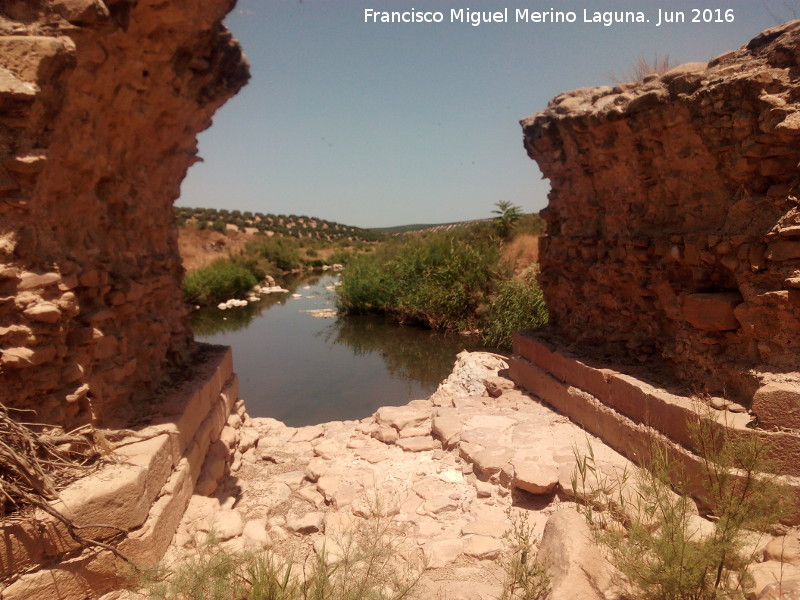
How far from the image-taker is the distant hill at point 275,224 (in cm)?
4838

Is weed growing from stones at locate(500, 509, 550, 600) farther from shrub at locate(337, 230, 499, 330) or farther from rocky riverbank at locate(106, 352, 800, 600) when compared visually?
shrub at locate(337, 230, 499, 330)

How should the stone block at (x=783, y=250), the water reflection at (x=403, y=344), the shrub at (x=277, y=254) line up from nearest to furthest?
the stone block at (x=783, y=250)
the water reflection at (x=403, y=344)
the shrub at (x=277, y=254)

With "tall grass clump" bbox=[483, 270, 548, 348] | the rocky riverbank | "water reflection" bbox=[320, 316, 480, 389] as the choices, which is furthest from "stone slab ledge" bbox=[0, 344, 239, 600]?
"tall grass clump" bbox=[483, 270, 548, 348]

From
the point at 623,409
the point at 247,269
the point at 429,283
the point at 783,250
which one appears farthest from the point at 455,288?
the point at 247,269

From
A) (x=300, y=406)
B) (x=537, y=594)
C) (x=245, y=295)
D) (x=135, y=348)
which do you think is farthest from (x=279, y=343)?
(x=537, y=594)

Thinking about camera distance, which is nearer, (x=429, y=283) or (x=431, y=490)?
(x=431, y=490)

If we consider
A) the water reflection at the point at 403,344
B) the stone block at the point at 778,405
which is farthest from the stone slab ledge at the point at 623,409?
the water reflection at the point at 403,344

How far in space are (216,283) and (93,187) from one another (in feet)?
52.9

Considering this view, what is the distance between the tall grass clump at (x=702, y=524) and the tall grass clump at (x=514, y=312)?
844 cm

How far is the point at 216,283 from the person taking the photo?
1875 centimetres

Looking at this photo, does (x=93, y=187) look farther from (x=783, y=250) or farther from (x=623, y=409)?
(x=783, y=250)

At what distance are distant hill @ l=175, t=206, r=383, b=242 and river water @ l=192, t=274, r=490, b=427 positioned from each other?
3054 centimetres

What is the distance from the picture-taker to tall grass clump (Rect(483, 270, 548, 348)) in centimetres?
1166

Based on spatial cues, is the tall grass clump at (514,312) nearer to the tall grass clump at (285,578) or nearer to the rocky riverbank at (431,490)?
the rocky riverbank at (431,490)
